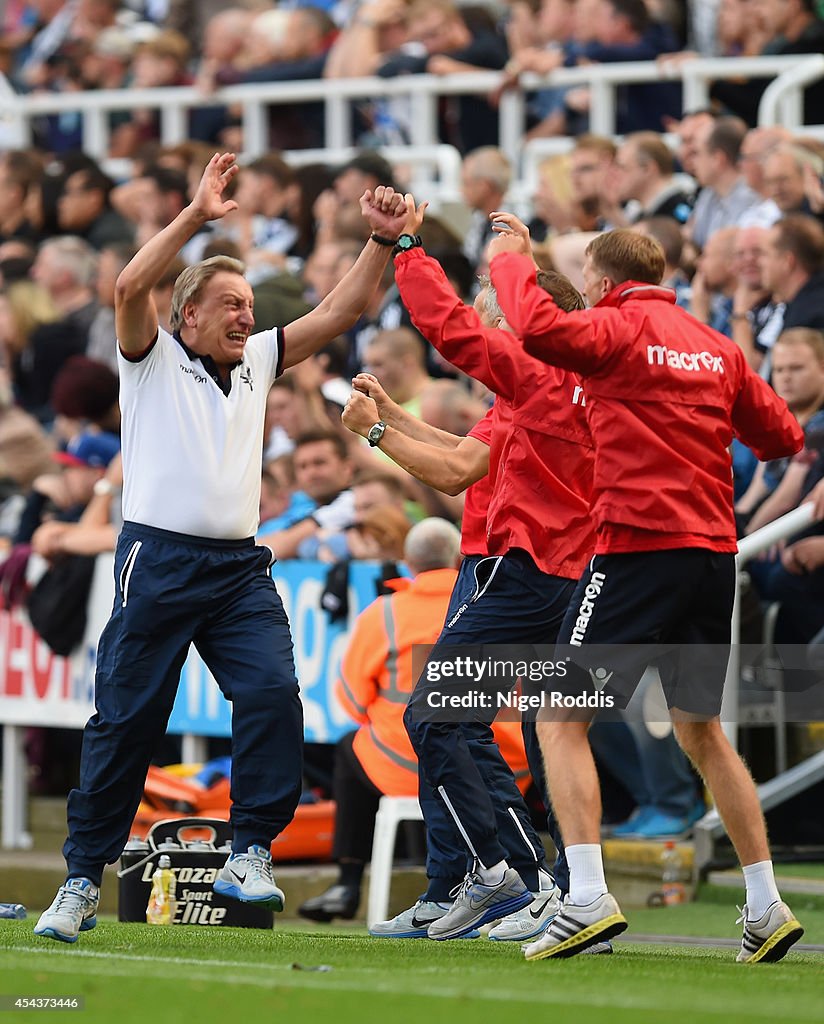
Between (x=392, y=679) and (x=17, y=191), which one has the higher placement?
(x=17, y=191)

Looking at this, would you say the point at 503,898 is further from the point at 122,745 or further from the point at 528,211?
the point at 528,211

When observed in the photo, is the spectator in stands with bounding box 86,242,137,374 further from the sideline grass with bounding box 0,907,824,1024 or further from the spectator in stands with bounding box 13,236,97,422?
the sideline grass with bounding box 0,907,824,1024

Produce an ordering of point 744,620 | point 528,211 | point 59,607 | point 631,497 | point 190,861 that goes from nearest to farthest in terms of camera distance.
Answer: point 631,497, point 190,861, point 744,620, point 59,607, point 528,211

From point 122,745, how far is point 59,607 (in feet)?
16.7

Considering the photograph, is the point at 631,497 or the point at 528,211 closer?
the point at 631,497

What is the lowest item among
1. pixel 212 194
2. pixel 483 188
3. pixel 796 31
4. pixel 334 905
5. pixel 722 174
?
pixel 334 905

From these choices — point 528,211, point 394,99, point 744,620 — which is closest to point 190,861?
point 744,620

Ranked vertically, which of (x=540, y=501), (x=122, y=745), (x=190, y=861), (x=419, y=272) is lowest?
(x=190, y=861)

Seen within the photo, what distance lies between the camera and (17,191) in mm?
16688

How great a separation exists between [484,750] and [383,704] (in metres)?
1.81

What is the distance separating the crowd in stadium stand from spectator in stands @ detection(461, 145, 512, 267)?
2 centimetres

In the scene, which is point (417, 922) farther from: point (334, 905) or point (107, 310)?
point (107, 310)

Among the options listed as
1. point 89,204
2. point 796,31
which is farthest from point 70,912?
point 89,204

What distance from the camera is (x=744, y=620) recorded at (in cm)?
973
